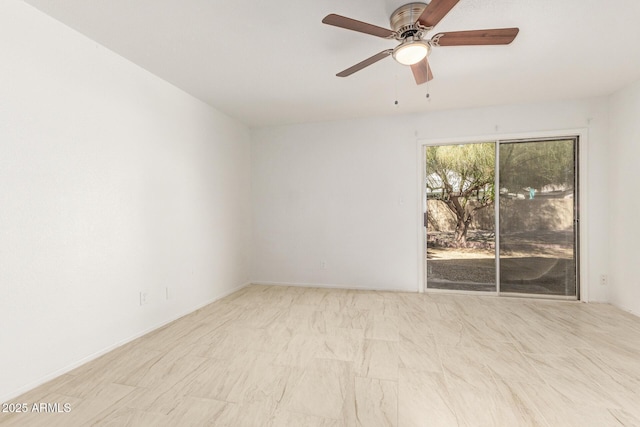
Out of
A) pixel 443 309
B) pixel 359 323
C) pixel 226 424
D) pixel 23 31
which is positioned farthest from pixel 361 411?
pixel 23 31

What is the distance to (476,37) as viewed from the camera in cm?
184

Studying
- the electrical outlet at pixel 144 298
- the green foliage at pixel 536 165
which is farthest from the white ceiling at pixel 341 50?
the electrical outlet at pixel 144 298

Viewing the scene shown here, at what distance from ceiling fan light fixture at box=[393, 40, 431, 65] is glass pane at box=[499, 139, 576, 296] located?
2619 millimetres

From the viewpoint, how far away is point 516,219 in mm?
3814

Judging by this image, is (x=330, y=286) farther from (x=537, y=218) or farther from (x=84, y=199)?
(x=84, y=199)

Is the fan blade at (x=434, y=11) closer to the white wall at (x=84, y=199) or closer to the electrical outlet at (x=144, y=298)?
the white wall at (x=84, y=199)

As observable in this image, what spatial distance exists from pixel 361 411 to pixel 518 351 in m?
1.54

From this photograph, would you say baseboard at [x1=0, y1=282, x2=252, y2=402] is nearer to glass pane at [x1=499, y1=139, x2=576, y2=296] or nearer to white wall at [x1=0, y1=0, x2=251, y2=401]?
white wall at [x1=0, y1=0, x2=251, y2=401]

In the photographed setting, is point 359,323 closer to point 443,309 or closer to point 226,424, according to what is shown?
point 443,309

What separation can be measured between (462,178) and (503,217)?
2.45ft

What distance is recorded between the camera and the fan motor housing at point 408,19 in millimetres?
1795

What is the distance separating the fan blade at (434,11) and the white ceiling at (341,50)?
28cm

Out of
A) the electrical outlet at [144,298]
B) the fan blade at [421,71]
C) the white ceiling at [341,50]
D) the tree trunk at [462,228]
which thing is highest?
the white ceiling at [341,50]

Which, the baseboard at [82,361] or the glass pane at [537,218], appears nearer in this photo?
the baseboard at [82,361]
